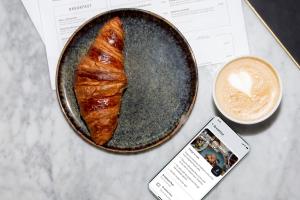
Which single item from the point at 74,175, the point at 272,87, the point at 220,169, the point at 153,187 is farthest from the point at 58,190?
the point at 272,87

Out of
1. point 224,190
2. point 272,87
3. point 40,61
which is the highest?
point 40,61

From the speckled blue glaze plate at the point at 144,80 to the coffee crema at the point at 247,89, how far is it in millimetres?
52

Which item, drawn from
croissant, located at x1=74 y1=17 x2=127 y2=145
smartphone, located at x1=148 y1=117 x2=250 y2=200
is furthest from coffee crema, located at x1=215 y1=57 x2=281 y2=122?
croissant, located at x1=74 y1=17 x2=127 y2=145

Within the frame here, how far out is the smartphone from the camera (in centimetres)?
92

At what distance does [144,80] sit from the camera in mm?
926

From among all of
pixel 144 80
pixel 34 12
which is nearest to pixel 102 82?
pixel 144 80

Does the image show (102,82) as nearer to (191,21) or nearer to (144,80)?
(144,80)

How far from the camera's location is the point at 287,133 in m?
0.94

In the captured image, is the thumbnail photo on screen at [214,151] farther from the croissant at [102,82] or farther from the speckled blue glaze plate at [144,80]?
the croissant at [102,82]

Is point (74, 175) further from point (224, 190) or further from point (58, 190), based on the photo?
point (224, 190)

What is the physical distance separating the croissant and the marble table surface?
0.28 ft

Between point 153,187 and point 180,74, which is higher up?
point 180,74

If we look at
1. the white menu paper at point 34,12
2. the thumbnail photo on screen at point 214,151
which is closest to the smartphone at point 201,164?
the thumbnail photo on screen at point 214,151

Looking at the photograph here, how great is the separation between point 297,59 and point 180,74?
0.21 m
